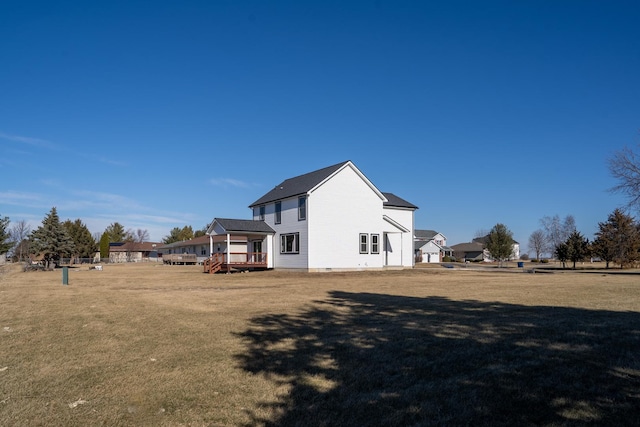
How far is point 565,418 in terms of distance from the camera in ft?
14.8

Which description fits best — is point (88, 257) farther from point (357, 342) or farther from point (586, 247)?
point (357, 342)

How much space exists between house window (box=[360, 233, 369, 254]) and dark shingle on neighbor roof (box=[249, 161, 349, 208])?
232 inches

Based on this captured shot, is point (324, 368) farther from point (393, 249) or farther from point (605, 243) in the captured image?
point (605, 243)

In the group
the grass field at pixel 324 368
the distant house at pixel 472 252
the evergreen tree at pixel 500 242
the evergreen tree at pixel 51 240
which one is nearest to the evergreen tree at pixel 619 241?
the evergreen tree at pixel 500 242

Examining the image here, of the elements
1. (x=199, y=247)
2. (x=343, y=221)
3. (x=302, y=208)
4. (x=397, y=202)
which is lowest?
(x=199, y=247)

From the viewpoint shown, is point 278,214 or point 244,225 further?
point 278,214

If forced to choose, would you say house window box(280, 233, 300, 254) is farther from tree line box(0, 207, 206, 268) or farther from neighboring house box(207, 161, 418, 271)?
tree line box(0, 207, 206, 268)

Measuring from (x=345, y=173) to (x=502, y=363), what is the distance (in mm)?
29269

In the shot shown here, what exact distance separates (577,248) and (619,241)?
428 cm

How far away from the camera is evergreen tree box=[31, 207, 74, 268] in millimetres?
44000

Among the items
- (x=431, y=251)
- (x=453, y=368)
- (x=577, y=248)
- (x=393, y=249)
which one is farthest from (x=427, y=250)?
(x=453, y=368)

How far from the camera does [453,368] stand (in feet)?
20.8

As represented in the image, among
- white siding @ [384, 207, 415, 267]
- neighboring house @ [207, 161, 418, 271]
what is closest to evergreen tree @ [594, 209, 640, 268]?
white siding @ [384, 207, 415, 267]

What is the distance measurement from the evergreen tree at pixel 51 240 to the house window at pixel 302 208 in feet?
90.0
